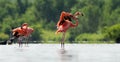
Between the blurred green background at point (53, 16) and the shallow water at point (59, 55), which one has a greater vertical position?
the blurred green background at point (53, 16)

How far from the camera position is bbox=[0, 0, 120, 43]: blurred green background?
2821 inches

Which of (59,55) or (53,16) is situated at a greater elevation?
(53,16)

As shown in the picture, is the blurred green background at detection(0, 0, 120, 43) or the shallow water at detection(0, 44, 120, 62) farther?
the blurred green background at detection(0, 0, 120, 43)

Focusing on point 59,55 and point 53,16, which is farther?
point 53,16

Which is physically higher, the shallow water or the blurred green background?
the blurred green background

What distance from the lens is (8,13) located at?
87812mm

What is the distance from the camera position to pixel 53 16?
8700cm

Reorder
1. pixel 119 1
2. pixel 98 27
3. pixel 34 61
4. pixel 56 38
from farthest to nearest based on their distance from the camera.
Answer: pixel 119 1
pixel 98 27
pixel 56 38
pixel 34 61

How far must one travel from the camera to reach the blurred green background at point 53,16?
71.7 m

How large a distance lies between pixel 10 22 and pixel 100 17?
12.4 metres

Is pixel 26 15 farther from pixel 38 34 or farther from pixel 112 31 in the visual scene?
pixel 112 31

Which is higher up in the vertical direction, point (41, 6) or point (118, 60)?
point (41, 6)

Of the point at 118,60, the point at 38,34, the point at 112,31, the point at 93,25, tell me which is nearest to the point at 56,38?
the point at 38,34

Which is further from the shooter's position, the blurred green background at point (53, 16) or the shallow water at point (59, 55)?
the blurred green background at point (53, 16)
